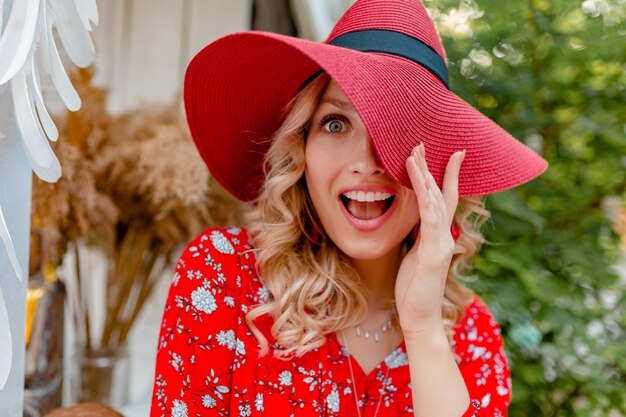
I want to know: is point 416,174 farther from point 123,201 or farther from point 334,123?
point 123,201

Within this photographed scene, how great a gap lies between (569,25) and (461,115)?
90 centimetres

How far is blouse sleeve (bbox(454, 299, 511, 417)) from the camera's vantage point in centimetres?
142

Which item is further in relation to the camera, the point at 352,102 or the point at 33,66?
the point at 352,102

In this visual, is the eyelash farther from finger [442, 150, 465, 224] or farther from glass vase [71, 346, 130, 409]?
glass vase [71, 346, 130, 409]

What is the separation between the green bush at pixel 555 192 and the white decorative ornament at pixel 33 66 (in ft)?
3.71

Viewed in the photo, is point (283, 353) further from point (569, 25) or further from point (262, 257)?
point (569, 25)

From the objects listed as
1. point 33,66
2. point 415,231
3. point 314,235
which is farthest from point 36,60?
point 415,231

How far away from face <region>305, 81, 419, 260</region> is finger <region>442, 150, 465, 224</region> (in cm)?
8

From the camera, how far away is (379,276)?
1.56 meters

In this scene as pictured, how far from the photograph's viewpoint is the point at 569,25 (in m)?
1.97

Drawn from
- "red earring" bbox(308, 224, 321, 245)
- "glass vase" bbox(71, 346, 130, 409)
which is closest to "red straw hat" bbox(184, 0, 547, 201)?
"red earring" bbox(308, 224, 321, 245)

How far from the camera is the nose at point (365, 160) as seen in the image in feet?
4.10

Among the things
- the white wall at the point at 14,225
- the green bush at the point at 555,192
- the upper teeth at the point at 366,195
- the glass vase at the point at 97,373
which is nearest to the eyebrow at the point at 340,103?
the upper teeth at the point at 366,195

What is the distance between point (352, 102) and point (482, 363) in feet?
2.33
